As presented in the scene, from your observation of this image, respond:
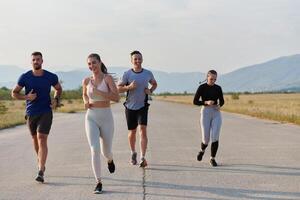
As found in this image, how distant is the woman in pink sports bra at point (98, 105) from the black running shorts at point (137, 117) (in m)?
1.91

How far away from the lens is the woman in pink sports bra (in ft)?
25.4

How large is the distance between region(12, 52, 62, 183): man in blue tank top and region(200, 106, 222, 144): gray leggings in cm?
282

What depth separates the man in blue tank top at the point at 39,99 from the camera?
8.61m

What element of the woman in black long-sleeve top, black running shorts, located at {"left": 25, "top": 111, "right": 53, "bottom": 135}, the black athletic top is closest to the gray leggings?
the woman in black long-sleeve top

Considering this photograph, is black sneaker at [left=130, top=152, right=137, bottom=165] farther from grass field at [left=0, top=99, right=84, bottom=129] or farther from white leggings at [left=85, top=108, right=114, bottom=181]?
grass field at [left=0, top=99, right=84, bottom=129]

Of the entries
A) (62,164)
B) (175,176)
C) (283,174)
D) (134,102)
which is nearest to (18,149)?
(62,164)

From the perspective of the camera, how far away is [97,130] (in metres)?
7.80

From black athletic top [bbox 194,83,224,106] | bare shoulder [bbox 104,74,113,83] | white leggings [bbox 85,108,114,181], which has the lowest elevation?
white leggings [bbox 85,108,114,181]

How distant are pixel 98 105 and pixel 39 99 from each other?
122cm

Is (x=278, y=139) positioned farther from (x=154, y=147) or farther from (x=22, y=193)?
(x=22, y=193)

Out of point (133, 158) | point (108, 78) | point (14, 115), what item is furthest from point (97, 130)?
point (14, 115)

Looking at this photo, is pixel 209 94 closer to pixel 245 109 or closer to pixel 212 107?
pixel 212 107

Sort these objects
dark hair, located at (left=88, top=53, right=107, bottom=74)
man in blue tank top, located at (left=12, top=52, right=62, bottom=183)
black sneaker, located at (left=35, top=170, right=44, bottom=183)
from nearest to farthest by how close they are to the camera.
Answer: dark hair, located at (left=88, top=53, right=107, bottom=74) < black sneaker, located at (left=35, top=170, right=44, bottom=183) < man in blue tank top, located at (left=12, top=52, right=62, bottom=183)

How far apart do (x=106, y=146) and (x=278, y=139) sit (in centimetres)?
850
